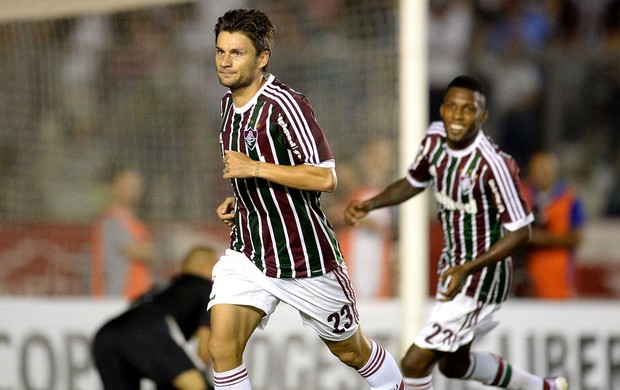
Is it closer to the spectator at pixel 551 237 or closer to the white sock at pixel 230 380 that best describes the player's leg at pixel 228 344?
the white sock at pixel 230 380

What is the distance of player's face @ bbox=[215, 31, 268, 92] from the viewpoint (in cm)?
523

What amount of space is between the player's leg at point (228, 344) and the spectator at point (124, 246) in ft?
18.5

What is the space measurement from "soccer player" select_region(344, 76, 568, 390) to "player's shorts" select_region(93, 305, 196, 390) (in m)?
1.48

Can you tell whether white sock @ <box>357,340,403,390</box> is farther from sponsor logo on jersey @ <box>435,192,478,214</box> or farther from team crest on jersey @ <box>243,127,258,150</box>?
team crest on jersey @ <box>243,127,258,150</box>

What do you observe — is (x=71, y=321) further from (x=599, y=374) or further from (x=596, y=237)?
(x=596, y=237)

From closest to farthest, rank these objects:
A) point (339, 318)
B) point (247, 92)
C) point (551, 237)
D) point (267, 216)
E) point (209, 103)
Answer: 1. point (247, 92)
2. point (267, 216)
3. point (339, 318)
4. point (551, 237)
5. point (209, 103)

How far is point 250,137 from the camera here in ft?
17.5

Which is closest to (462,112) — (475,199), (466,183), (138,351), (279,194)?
(466,183)

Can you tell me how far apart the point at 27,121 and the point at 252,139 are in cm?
610

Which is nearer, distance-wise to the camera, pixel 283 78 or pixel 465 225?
pixel 465 225

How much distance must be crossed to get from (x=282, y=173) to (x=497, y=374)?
8.13 ft

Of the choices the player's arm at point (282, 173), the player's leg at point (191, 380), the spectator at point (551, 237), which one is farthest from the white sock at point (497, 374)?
the spectator at point (551, 237)

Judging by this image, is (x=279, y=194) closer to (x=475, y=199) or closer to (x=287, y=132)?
(x=287, y=132)

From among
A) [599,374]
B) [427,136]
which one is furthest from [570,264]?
[427,136]
